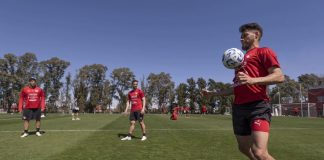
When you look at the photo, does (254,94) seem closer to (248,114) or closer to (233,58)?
(248,114)

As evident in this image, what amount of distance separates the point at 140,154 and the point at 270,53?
4.98m

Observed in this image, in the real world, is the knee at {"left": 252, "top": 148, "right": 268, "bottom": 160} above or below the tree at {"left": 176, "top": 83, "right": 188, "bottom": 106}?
below

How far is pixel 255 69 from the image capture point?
5117mm

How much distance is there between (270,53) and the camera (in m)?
4.96

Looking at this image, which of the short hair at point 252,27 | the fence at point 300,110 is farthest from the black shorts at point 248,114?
the fence at point 300,110

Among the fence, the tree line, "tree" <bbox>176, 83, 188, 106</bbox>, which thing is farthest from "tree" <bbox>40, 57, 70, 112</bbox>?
the fence

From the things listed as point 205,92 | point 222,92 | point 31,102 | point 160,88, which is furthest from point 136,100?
point 160,88

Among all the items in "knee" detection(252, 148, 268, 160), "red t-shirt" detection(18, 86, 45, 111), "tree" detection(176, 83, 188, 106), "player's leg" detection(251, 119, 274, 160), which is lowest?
"knee" detection(252, 148, 268, 160)

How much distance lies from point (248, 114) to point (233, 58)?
80cm

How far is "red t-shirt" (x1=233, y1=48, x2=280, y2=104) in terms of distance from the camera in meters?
4.99

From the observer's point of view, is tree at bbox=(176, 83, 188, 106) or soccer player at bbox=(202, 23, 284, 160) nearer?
soccer player at bbox=(202, 23, 284, 160)

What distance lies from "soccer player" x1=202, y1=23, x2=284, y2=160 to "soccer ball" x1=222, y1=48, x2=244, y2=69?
120 millimetres

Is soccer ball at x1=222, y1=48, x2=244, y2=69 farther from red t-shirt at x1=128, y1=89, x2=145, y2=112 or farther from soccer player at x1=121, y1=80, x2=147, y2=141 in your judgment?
red t-shirt at x1=128, y1=89, x2=145, y2=112

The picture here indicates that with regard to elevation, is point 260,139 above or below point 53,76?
below
